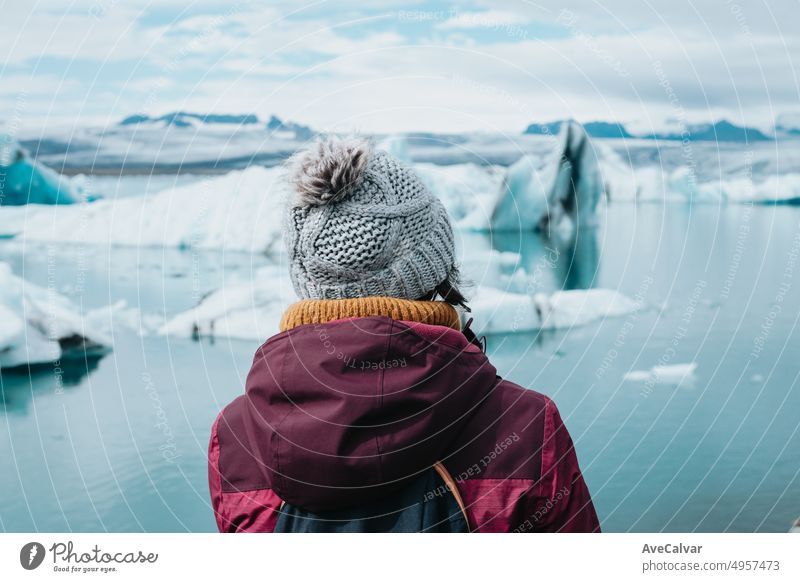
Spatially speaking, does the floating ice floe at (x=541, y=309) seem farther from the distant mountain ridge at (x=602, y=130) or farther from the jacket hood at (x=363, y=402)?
the jacket hood at (x=363, y=402)

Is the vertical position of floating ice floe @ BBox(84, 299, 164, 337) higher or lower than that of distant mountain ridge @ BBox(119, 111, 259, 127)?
lower

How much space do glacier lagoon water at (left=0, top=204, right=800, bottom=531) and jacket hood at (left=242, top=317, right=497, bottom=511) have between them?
1367 mm

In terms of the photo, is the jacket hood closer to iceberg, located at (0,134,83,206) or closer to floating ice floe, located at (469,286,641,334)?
iceberg, located at (0,134,83,206)

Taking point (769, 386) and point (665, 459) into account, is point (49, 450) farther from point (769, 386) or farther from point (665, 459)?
point (769, 386)

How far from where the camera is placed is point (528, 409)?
0.88m

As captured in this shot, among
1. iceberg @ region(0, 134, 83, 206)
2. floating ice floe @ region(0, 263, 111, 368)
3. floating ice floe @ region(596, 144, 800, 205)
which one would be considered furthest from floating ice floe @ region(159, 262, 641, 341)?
iceberg @ region(0, 134, 83, 206)

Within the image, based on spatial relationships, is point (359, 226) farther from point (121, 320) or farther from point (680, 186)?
point (680, 186)

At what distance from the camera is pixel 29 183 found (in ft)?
8.31

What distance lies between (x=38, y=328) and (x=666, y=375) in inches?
84.3

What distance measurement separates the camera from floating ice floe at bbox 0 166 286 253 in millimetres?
2627

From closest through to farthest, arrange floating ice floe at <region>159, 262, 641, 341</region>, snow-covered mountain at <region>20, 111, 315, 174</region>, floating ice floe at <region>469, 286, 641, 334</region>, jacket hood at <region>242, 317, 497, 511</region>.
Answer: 1. jacket hood at <region>242, 317, 497, 511</region>
2. snow-covered mountain at <region>20, 111, 315, 174</region>
3. floating ice floe at <region>159, 262, 641, 341</region>
4. floating ice floe at <region>469, 286, 641, 334</region>

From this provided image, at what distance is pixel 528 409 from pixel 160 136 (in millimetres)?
1954

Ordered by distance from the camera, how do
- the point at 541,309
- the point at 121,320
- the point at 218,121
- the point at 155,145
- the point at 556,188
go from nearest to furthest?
the point at 218,121 < the point at 155,145 < the point at 121,320 < the point at 541,309 < the point at 556,188

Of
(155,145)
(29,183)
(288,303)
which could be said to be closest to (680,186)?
(288,303)
